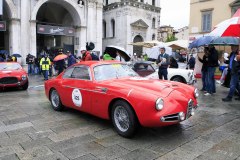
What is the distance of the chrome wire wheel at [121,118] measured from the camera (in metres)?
4.43

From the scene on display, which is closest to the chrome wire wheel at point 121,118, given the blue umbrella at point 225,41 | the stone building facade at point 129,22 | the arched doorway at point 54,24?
→ the blue umbrella at point 225,41

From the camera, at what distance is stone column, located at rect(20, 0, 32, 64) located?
2333cm

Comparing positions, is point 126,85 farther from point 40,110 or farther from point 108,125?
point 40,110

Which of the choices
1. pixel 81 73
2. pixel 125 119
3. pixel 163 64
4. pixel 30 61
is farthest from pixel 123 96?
pixel 30 61

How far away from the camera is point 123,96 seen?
436 centimetres

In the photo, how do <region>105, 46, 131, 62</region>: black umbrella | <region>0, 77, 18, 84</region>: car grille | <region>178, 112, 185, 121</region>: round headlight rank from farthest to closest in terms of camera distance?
<region>0, 77, 18, 84</region>: car grille
<region>105, 46, 131, 62</region>: black umbrella
<region>178, 112, 185, 121</region>: round headlight

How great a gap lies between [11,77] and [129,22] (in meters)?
25.1

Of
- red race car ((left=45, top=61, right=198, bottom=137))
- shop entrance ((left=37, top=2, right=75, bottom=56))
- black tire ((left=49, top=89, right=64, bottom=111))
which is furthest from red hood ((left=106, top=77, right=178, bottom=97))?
shop entrance ((left=37, top=2, right=75, bottom=56))

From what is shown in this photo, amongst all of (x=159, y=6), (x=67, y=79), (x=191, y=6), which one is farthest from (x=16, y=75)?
(x=159, y=6)

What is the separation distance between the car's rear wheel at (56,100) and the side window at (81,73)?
33.6 inches

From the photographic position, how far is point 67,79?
6.14 m

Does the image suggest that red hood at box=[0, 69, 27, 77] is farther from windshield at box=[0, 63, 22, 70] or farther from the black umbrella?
the black umbrella

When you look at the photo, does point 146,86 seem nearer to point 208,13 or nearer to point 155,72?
point 155,72

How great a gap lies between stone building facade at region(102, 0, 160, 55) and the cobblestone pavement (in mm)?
27165
